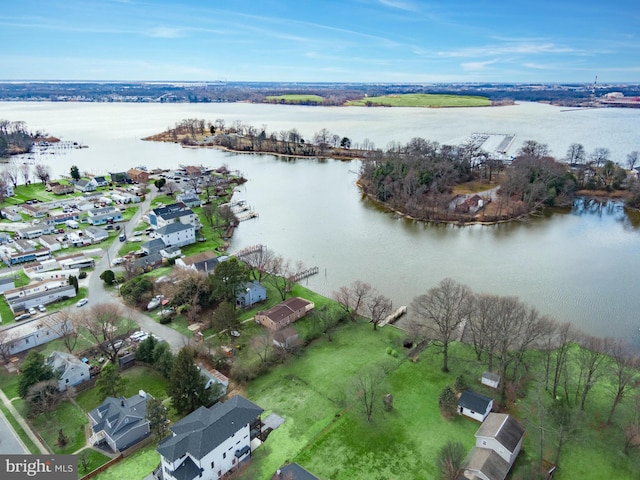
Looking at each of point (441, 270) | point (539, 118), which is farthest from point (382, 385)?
point (539, 118)

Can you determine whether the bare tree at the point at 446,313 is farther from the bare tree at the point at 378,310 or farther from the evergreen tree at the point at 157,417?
the evergreen tree at the point at 157,417

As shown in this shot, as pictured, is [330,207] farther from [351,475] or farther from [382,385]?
[351,475]

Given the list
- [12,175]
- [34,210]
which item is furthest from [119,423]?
[12,175]

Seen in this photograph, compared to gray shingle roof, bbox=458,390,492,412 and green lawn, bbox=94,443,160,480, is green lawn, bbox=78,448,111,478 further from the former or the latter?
gray shingle roof, bbox=458,390,492,412

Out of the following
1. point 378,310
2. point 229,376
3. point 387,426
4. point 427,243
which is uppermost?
point 378,310

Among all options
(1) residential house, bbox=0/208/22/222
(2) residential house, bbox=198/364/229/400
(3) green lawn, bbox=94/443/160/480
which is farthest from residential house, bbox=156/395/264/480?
(1) residential house, bbox=0/208/22/222

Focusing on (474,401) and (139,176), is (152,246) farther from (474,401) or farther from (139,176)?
(139,176)
